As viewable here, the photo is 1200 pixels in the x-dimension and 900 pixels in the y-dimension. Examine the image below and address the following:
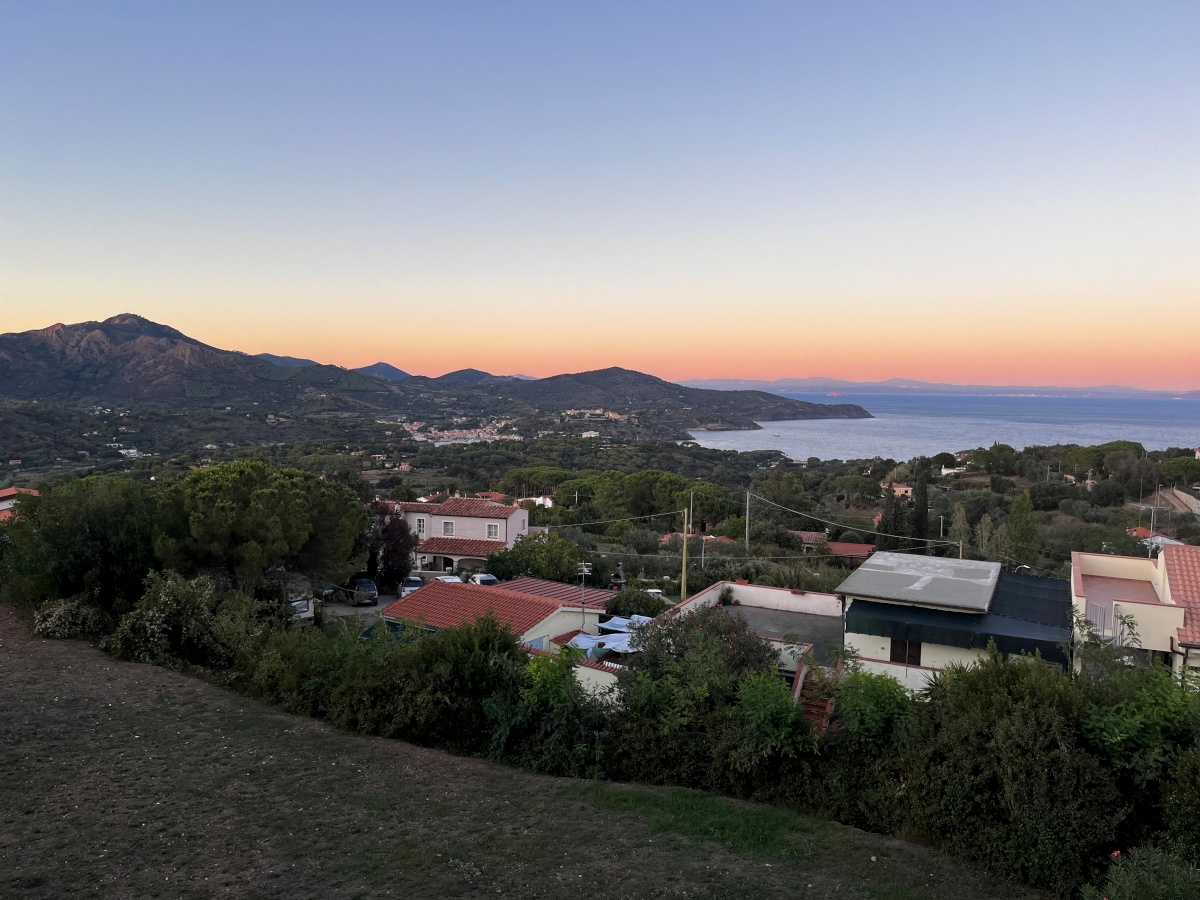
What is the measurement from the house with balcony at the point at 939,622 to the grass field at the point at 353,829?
5.05m

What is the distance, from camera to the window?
1245 cm

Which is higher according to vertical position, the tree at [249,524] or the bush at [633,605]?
the tree at [249,524]

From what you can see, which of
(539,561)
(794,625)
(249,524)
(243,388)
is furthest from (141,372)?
(794,625)

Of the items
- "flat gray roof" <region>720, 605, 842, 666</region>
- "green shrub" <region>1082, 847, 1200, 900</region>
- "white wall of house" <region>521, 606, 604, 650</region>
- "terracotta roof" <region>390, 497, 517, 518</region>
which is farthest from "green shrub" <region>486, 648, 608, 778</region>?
"terracotta roof" <region>390, 497, 517, 518</region>

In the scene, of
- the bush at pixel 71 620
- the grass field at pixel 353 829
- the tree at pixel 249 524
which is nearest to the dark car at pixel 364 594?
the tree at pixel 249 524

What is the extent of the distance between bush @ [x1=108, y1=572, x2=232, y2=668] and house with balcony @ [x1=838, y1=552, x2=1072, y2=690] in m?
10.8

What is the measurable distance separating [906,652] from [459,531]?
21.9 meters

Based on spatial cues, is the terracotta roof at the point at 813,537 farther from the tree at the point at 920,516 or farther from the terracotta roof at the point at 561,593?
the terracotta roof at the point at 561,593

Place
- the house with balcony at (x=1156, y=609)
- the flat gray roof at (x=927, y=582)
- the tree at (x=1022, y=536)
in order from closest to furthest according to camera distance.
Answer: the house with balcony at (x=1156, y=609), the flat gray roof at (x=927, y=582), the tree at (x=1022, y=536)

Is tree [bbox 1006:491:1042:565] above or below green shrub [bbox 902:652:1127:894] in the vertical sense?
below

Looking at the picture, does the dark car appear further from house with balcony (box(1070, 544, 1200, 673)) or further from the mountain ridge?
the mountain ridge

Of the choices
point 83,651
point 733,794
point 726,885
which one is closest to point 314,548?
point 83,651

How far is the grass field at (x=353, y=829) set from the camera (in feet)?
19.1

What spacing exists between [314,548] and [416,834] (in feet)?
42.1
